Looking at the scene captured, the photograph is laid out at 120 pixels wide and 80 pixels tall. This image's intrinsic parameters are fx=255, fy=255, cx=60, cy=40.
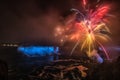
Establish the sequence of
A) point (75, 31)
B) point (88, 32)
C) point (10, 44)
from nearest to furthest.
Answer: point (88, 32) → point (75, 31) → point (10, 44)

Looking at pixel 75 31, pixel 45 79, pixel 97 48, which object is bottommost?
pixel 45 79

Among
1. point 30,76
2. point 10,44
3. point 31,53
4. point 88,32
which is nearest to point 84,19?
point 88,32

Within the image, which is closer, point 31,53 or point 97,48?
point 97,48

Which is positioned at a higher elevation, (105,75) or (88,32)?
(88,32)

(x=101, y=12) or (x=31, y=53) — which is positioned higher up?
(x=101, y=12)

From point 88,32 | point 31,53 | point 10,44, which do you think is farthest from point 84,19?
point 10,44

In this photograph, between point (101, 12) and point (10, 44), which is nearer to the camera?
point (101, 12)

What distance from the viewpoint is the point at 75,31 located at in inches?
3799

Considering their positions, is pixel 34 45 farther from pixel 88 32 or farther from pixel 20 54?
pixel 88 32

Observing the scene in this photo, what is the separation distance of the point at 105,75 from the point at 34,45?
64887mm

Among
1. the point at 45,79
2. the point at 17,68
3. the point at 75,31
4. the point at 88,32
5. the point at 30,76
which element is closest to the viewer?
the point at 45,79

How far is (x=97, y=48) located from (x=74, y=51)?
13657 millimetres

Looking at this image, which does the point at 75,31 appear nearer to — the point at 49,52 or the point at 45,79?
the point at 49,52

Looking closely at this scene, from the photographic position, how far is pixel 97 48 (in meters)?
88.1
